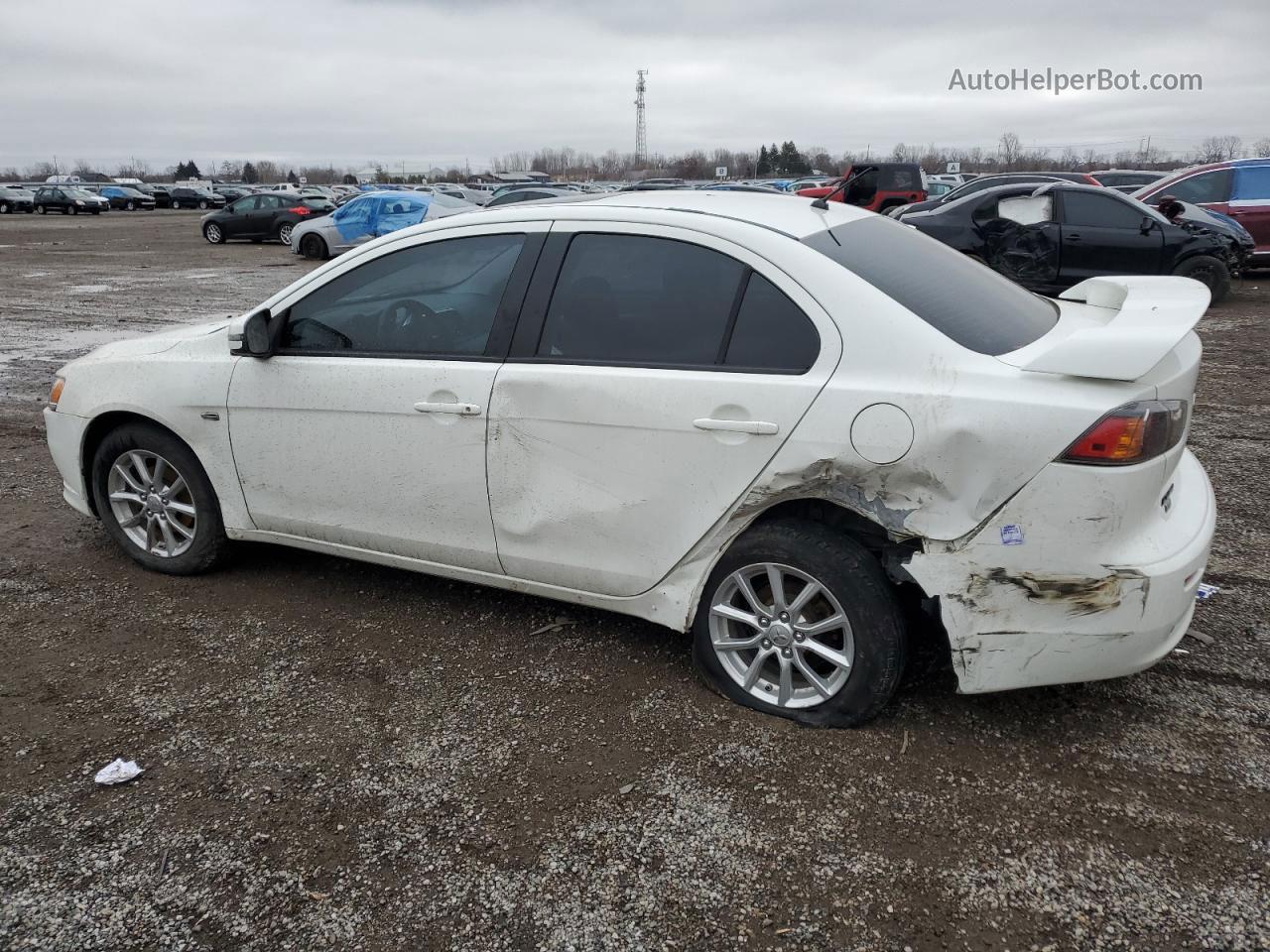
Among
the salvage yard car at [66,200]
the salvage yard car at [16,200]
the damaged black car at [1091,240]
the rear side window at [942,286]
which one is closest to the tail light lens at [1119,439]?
the rear side window at [942,286]

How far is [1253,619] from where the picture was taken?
3.85 meters

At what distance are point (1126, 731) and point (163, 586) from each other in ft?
12.8

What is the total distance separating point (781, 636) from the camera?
10.3ft

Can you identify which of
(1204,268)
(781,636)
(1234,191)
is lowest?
(781,636)

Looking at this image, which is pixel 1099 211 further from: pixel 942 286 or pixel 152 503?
pixel 152 503

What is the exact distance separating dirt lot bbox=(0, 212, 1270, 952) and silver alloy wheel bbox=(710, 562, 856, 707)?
0.14 metres

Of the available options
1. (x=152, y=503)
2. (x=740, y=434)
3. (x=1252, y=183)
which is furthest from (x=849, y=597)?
(x=1252, y=183)

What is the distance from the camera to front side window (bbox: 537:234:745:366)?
3166 millimetres

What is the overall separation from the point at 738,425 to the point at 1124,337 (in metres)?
1.11

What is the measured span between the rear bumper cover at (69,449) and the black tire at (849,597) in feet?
10.3

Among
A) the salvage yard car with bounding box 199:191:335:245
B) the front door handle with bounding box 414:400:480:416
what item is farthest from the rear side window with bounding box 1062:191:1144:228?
the salvage yard car with bounding box 199:191:335:245

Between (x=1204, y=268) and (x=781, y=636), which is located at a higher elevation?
(x=1204, y=268)

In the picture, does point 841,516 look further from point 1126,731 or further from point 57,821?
point 57,821

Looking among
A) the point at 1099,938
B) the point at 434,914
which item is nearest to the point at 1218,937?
the point at 1099,938
